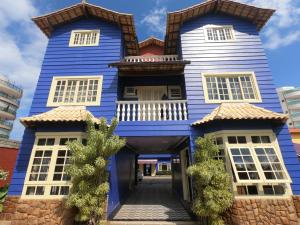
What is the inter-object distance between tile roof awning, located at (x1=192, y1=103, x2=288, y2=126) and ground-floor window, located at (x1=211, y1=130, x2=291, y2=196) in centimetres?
75

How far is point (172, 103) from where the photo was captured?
9.83 m

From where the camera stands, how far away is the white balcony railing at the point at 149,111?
8.58 metres

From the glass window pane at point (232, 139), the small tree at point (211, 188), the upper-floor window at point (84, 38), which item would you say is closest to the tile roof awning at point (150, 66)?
the upper-floor window at point (84, 38)

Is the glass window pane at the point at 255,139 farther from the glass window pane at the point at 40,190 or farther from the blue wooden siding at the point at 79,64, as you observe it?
the glass window pane at the point at 40,190

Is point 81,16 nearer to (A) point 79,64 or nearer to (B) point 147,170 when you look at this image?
(A) point 79,64

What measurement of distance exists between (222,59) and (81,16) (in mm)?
8934

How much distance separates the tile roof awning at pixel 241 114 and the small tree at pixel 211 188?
55.2 inches

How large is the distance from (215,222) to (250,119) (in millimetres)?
4266

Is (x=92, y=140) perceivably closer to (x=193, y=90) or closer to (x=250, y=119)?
(x=193, y=90)

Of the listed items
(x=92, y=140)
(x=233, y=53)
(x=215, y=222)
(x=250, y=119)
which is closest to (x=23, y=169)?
(x=92, y=140)

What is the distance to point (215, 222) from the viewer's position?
622 cm

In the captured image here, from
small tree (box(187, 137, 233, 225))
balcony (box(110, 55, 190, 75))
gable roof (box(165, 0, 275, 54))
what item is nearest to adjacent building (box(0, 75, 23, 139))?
balcony (box(110, 55, 190, 75))

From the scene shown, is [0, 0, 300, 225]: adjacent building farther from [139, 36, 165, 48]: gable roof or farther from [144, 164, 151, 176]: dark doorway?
[144, 164, 151, 176]: dark doorway

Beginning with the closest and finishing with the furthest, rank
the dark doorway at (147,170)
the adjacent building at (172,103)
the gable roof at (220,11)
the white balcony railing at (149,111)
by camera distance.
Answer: the adjacent building at (172,103) < the white balcony railing at (149,111) < the gable roof at (220,11) < the dark doorway at (147,170)
